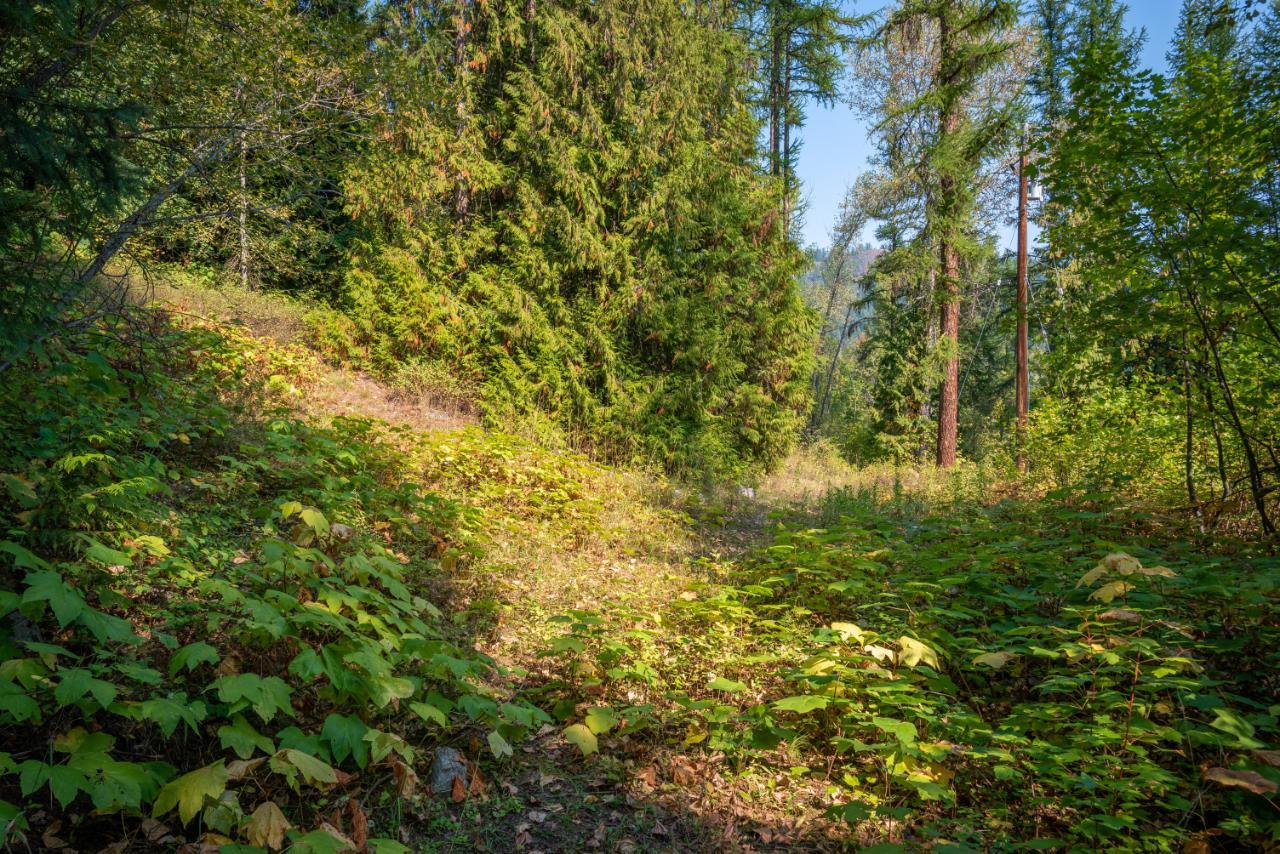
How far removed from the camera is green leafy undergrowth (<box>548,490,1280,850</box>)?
2.42m

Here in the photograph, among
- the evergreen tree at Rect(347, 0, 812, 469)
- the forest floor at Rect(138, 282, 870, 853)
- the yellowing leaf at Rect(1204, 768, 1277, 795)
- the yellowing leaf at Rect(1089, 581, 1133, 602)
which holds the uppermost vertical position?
the evergreen tree at Rect(347, 0, 812, 469)

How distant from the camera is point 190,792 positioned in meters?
1.93

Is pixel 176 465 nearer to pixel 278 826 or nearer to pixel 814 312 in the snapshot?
pixel 278 826

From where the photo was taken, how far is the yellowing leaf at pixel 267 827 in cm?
195

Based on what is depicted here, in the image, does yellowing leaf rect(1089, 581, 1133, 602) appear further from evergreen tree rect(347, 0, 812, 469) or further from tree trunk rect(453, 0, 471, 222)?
tree trunk rect(453, 0, 471, 222)

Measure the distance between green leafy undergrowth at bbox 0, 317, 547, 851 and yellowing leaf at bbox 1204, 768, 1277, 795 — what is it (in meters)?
2.62

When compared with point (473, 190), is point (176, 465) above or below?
below

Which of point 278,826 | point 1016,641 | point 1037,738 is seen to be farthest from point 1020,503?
point 278,826

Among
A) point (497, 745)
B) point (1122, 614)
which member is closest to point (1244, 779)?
point (1122, 614)

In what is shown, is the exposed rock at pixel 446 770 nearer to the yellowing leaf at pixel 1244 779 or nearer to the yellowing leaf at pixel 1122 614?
the yellowing leaf at pixel 1244 779

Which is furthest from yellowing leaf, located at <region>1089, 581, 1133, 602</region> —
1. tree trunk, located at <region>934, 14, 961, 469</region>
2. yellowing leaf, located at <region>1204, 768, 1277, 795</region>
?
tree trunk, located at <region>934, 14, 961, 469</region>

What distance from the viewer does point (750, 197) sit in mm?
11688

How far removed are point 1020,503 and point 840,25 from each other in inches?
595

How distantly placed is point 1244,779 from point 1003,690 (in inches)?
64.5
